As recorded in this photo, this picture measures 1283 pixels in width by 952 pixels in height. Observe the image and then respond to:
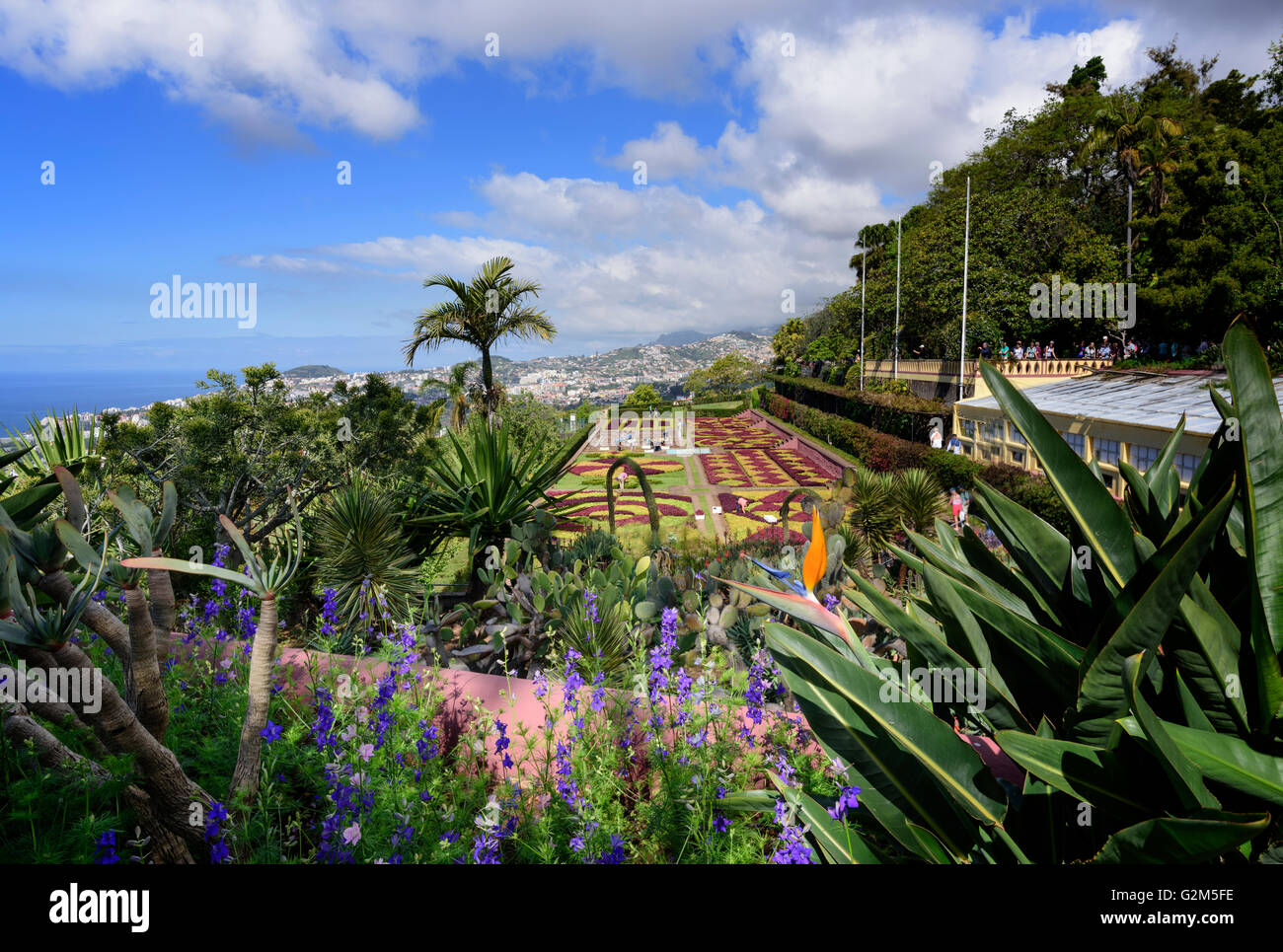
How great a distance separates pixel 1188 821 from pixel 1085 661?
275 mm

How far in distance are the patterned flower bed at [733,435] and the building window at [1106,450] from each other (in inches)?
681

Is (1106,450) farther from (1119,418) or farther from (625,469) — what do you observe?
(625,469)

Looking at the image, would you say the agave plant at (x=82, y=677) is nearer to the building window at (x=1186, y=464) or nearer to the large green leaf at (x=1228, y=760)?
the large green leaf at (x=1228, y=760)

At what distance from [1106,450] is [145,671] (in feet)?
38.9

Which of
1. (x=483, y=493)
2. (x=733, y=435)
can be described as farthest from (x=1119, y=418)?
(x=733, y=435)

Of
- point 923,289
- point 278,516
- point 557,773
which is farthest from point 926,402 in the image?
point 557,773

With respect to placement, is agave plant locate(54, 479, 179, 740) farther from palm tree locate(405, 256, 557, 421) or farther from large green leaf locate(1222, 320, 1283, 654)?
palm tree locate(405, 256, 557, 421)

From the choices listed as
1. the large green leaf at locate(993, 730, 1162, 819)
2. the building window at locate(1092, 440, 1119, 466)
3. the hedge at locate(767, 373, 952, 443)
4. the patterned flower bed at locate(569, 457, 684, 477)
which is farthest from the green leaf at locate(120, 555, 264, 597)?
the patterned flower bed at locate(569, 457, 684, 477)

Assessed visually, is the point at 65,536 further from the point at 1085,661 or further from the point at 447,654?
the point at 1085,661

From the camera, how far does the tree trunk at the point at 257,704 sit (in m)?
1.58

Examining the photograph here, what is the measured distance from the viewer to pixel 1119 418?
9211 millimetres

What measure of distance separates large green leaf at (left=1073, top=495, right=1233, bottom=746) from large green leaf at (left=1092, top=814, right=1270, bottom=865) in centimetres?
16

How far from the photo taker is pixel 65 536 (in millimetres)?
1362

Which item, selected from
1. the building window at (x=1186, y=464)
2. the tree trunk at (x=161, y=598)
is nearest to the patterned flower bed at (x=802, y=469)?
the building window at (x=1186, y=464)
